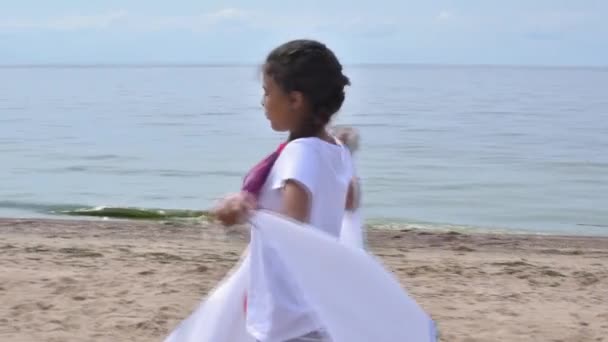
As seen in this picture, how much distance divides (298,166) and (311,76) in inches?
11.5

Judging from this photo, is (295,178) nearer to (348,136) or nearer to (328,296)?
(328,296)

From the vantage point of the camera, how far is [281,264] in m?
3.33

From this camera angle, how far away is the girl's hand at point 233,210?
3193mm

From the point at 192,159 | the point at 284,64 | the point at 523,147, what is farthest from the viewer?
the point at 523,147

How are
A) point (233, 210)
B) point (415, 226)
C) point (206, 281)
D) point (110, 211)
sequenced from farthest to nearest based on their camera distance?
point (110, 211), point (415, 226), point (206, 281), point (233, 210)

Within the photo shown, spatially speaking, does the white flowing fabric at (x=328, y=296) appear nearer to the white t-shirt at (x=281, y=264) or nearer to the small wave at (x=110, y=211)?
the white t-shirt at (x=281, y=264)

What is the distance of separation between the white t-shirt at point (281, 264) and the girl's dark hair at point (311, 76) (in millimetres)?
74

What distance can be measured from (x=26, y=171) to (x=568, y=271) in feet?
44.0

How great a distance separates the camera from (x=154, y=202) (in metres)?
16.2

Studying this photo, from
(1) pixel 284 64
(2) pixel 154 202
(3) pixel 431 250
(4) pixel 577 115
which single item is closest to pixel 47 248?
(3) pixel 431 250

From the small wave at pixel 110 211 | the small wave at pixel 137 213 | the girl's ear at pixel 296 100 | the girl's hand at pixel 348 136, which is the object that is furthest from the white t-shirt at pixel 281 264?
the small wave at pixel 137 213

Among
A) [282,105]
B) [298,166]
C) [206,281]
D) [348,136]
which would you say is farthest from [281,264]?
[206,281]

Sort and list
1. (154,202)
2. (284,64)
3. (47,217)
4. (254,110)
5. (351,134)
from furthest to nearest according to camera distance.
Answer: (254,110), (154,202), (47,217), (351,134), (284,64)

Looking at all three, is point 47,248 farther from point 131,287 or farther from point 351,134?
point 351,134
